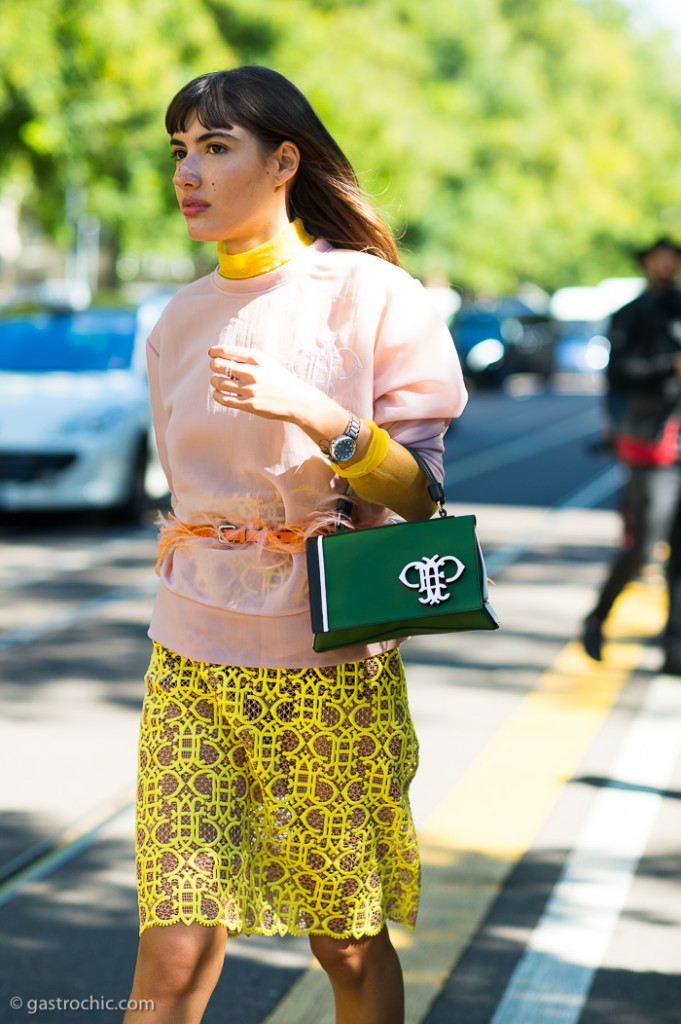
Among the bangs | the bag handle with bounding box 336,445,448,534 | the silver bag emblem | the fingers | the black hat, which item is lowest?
the silver bag emblem

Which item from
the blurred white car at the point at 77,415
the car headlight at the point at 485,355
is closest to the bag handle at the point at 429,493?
the blurred white car at the point at 77,415

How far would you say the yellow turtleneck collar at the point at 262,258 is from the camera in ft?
8.13

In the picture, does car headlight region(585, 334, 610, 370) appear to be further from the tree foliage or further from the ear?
the ear

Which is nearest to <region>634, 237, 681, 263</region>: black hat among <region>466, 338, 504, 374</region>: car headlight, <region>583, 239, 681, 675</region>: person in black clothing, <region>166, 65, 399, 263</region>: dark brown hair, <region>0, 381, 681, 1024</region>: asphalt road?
<region>583, 239, 681, 675</region>: person in black clothing

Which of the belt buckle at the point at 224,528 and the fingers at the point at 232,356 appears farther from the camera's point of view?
the belt buckle at the point at 224,528

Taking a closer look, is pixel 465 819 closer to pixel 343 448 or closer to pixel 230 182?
pixel 343 448

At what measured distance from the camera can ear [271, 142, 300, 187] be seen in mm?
2477

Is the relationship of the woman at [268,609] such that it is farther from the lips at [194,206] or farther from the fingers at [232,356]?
the fingers at [232,356]

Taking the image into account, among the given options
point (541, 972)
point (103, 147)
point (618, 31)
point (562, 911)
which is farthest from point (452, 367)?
point (618, 31)

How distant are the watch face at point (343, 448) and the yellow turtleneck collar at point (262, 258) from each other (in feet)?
1.16

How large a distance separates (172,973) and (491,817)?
245cm

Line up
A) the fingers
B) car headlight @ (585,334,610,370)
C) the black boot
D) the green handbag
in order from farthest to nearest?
car headlight @ (585,334,610,370), the black boot, the green handbag, the fingers

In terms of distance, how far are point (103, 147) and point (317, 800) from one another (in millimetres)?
16103

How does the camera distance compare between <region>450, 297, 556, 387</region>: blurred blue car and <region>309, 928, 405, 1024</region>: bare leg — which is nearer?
<region>309, 928, 405, 1024</region>: bare leg
